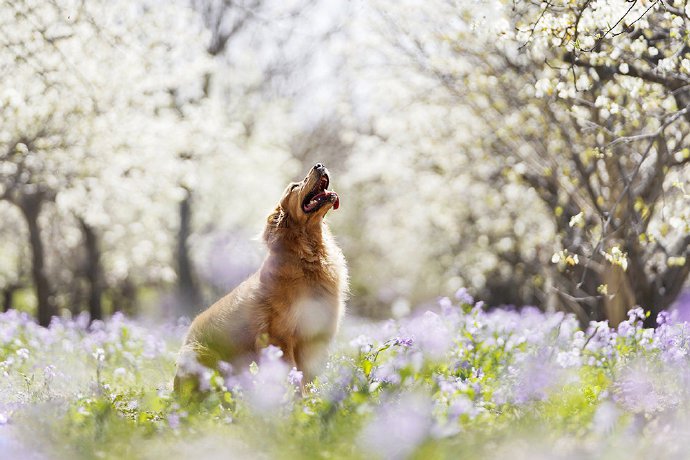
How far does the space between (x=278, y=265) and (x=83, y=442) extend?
91.8 inches

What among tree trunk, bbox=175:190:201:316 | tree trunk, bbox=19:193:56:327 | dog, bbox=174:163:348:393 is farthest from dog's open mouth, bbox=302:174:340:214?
tree trunk, bbox=175:190:201:316

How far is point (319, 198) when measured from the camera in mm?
6086

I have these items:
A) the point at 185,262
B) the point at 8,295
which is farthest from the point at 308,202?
the point at 8,295

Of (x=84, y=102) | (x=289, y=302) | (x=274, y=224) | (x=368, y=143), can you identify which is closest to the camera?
(x=289, y=302)

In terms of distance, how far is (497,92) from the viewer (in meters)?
10.2

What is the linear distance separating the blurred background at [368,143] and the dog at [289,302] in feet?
5.53

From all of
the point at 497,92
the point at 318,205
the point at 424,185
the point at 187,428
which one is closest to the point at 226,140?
the point at 424,185

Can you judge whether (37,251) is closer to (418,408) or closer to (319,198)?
(319,198)

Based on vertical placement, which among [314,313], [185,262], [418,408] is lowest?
[418,408]

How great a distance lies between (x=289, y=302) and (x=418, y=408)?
207cm

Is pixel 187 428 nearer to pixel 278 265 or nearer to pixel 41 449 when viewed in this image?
pixel 41 449

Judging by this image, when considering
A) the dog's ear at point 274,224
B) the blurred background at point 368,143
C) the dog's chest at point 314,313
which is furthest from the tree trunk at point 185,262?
the dog's chest at point 314,313

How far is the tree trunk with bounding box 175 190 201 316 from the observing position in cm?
1778

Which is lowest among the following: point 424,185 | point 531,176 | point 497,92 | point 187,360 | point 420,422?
point 420,422
